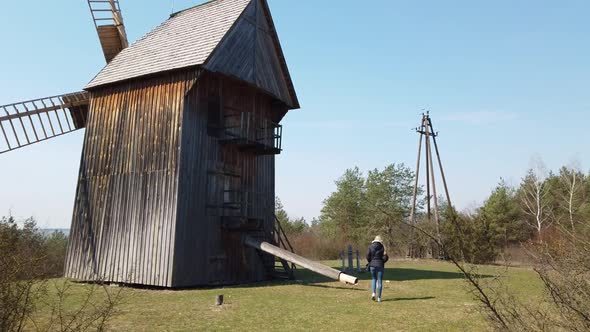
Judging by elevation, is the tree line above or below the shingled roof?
below

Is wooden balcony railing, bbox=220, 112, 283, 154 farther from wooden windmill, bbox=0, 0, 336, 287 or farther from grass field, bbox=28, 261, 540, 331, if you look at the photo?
grass field, bbox=28, 261, 540, 331

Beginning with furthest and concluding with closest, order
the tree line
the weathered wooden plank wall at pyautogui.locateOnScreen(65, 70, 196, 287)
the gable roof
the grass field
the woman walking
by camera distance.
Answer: the tree line < the gable roof < the weathered wooden plank wall at pyautogui.locateOnScreen(65, 70, 196, 287) < the woman walking < the grass field

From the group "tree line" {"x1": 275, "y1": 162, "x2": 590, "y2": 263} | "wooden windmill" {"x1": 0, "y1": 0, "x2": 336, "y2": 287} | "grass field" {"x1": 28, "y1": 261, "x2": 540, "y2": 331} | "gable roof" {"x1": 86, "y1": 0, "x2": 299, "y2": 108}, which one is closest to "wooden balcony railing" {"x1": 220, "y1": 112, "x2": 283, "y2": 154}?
"wooden windmill" {"x1": 0, "y1": 0, "x2": 336, "y2": 287}

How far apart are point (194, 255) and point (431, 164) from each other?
74.2 feet

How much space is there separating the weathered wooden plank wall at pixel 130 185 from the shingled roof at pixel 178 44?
1.77 feet

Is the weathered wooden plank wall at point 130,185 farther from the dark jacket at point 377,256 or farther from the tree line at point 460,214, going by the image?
the tree line at point 460,214

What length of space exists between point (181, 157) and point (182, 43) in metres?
5.36

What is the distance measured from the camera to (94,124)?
60.3 feet

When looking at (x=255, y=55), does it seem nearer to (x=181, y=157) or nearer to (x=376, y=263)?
(x=181, y=157)

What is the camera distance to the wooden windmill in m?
15.4

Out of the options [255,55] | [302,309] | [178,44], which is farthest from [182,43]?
[302,309]

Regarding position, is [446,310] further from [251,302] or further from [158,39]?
[158,39]

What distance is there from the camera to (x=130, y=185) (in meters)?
16.4

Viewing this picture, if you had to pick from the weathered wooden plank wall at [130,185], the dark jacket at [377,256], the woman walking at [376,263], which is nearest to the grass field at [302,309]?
the woman walking at [376,263]
